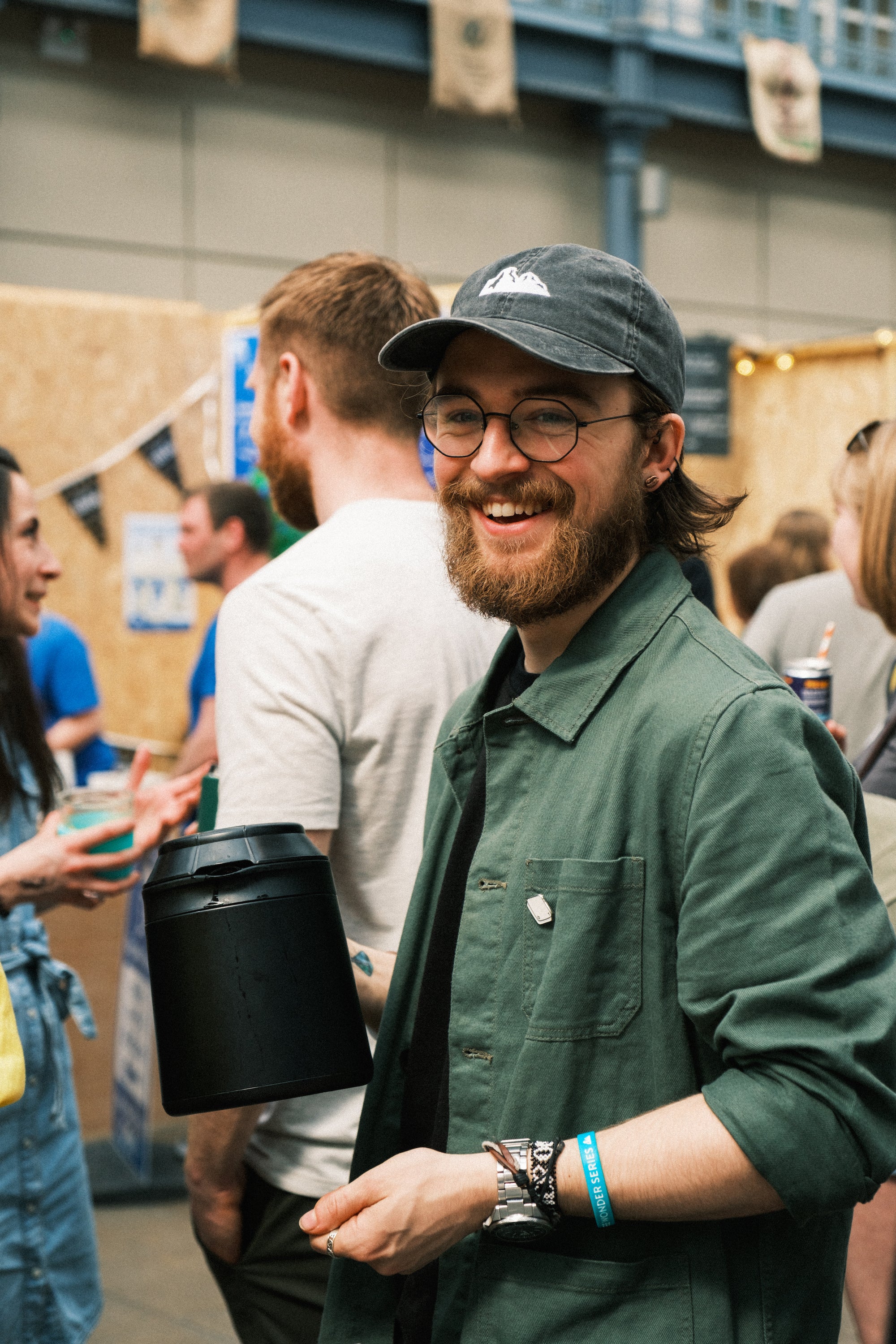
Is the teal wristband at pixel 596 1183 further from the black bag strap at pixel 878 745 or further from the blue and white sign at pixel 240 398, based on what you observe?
the blue and white sign at pixel 240 398

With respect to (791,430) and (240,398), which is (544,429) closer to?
(240,398)

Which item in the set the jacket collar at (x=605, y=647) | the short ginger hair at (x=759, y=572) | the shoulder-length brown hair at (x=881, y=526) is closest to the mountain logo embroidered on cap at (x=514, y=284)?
the jacket collar at (x=605, y=647)

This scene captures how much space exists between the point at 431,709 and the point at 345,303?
662 millimetres

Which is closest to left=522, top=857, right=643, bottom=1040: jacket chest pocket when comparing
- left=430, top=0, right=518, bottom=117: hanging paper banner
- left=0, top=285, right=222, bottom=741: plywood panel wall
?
left=0, top=285, right=222, bottom=741: plywood panel wall

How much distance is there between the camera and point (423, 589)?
2.02m

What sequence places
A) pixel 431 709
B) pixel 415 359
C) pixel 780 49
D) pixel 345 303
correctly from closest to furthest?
pixel 415 359 < pixel 431 709 < pixel 345 303 < pixel 780 49

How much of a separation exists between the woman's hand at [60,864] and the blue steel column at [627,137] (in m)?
9.49

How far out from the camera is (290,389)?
85.4 inches

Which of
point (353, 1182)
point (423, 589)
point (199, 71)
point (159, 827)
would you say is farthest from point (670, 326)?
point (199, 71)

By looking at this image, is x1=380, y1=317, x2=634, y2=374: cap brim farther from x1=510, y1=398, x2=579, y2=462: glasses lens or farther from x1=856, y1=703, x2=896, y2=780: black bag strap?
x1=856, y1=703, x2=896, y2=780: black bag strap

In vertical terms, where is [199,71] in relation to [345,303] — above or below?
above

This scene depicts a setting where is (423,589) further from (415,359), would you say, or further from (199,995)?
(199,995)

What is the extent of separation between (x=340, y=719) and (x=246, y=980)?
577 mm

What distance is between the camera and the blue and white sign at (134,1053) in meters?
4.57
